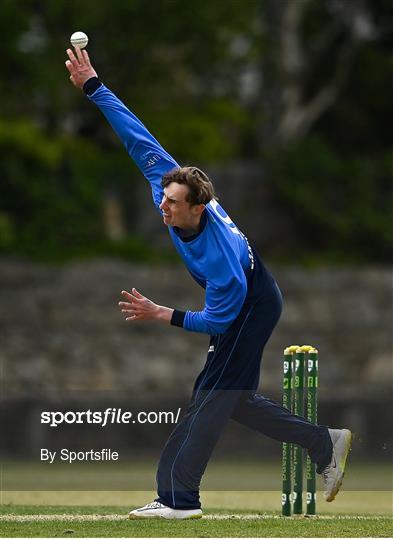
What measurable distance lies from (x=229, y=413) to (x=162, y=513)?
1.96ft

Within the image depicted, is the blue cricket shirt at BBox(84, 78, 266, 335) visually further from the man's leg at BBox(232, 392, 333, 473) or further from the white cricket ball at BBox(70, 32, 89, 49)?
the white cricket ball at BBox(70, 32, 89, 49)

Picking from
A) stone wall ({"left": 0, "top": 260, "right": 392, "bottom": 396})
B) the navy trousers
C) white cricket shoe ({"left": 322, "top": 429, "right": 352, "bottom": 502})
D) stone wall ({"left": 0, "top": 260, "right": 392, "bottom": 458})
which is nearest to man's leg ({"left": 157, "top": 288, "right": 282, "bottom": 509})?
the navy trousers

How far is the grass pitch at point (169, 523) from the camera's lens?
6906mm

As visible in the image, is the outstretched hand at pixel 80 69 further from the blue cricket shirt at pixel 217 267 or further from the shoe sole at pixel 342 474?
the shoe sole at pixel 342 474

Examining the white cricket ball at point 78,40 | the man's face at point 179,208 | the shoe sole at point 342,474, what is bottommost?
the shoe sole at point 342,474

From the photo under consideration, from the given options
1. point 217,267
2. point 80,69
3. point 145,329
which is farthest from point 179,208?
point 145,329

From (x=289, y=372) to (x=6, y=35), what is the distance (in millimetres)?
17790

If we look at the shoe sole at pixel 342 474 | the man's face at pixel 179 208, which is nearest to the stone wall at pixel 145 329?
the shoe sole at pixel 342 474

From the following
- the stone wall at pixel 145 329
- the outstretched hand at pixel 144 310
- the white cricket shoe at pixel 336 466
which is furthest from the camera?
the stone wall at pixel 145 329

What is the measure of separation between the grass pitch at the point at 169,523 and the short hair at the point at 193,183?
1.58 m

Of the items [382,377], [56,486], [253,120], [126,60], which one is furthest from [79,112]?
[56,486]

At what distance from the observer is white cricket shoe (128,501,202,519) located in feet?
24.4

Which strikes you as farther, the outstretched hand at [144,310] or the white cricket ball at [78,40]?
the white cricket ball at [78,40]

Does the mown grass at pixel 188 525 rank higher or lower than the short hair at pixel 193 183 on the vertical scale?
lower
